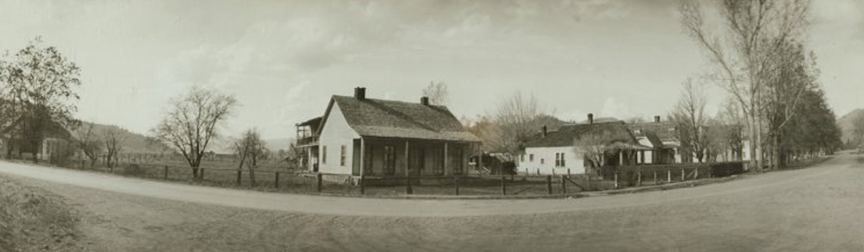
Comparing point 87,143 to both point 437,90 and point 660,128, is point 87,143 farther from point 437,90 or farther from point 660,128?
point 660,128

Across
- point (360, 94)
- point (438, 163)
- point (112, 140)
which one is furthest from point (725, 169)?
point (112, 140)

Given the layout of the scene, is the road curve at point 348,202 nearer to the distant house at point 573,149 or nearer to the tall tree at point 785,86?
the tall tree at point 785,86

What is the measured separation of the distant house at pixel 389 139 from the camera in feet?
73.9

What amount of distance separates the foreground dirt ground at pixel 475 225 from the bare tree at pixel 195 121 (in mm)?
2677

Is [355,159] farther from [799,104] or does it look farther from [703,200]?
[799,104]

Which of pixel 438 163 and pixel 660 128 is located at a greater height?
pixel 660 128

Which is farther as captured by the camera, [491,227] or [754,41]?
[754,41]

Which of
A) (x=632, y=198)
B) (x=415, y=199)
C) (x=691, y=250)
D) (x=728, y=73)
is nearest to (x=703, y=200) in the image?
(x=632, y=198)

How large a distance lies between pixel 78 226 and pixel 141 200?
208cm

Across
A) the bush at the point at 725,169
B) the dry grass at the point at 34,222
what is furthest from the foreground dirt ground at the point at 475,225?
the bush at the point at 725,169

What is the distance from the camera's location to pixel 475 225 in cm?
984

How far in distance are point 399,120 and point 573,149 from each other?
623 inches

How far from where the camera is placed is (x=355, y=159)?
22.7 meters

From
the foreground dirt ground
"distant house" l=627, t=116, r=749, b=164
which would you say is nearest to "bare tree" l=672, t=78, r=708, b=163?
"distant house" l=627, t=116, r=749, b=164
